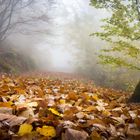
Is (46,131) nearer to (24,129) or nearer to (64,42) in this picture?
(24,129)

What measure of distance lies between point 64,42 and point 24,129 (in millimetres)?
33374

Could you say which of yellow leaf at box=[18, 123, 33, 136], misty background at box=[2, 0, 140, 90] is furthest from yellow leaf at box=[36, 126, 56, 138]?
misty background at box=[2, 0, 140, 90]

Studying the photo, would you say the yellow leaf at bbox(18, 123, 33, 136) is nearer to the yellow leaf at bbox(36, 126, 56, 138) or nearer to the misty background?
the yellow leaf at bbox(36, 126, 56, 138)

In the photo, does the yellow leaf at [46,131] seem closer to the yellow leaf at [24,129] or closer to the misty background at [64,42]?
the yellow leaf at [24,129]

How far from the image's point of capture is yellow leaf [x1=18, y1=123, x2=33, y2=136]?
2.26 metres

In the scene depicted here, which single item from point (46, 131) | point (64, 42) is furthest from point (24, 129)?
point (64, 42)

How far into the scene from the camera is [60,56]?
41156 millimetres

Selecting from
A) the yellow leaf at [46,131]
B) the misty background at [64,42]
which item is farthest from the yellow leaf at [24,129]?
the misty background at [64,42]

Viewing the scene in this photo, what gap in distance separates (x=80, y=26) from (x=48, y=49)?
234 inches

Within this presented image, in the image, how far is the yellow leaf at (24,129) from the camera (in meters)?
2.26

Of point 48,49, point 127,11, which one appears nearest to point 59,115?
point 127,11

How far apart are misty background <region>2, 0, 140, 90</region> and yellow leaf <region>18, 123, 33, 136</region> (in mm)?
19791

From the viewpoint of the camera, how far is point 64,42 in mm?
35469

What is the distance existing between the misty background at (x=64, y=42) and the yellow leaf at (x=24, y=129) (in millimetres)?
19791
